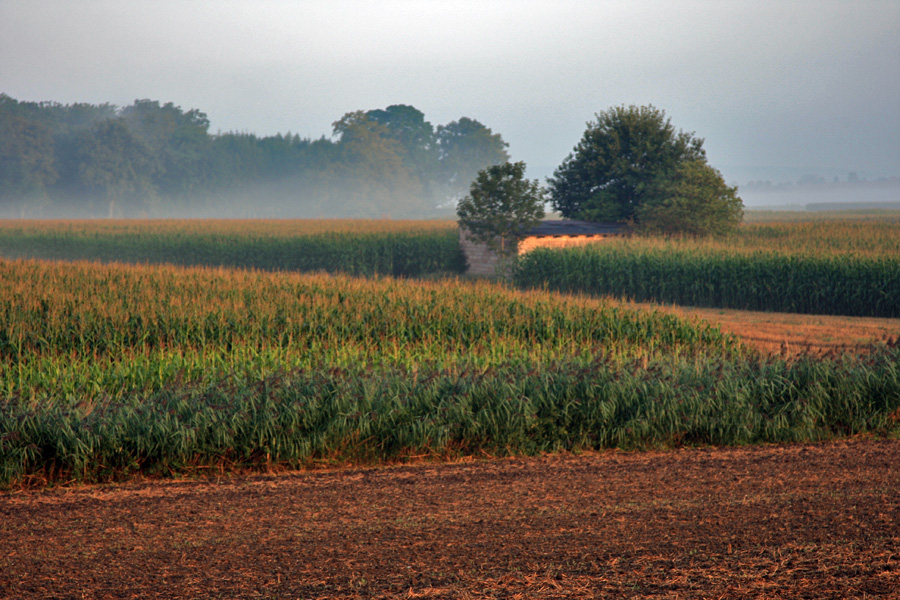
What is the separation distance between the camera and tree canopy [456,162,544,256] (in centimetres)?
2942

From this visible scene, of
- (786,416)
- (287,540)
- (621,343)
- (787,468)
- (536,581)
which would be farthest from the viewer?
(621,343)

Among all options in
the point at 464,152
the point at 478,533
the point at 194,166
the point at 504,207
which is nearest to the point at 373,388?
the point at 478,533

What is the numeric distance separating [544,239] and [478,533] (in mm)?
25895

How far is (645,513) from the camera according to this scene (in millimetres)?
5320

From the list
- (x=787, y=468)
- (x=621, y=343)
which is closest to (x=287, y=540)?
(x=787, y=468)

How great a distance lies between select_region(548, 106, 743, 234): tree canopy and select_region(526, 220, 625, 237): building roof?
1727 millimetres

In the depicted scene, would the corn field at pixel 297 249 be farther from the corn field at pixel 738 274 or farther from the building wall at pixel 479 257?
the corn field at pixel 738 274

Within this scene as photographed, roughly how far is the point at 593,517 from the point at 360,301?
921 cm

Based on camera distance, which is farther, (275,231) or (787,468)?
(275,231)

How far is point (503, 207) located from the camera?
29656 mm

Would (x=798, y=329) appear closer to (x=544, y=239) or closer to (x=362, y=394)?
(x=362, y=394)

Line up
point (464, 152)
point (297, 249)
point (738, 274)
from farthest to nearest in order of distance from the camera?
1. point (464, 152)
2. point (297, 249)
3. point (738, 274)

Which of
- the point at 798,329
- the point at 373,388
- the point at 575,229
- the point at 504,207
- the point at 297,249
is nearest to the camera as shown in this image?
the point at 373,388

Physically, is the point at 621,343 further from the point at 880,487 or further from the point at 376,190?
the point at 376,190
